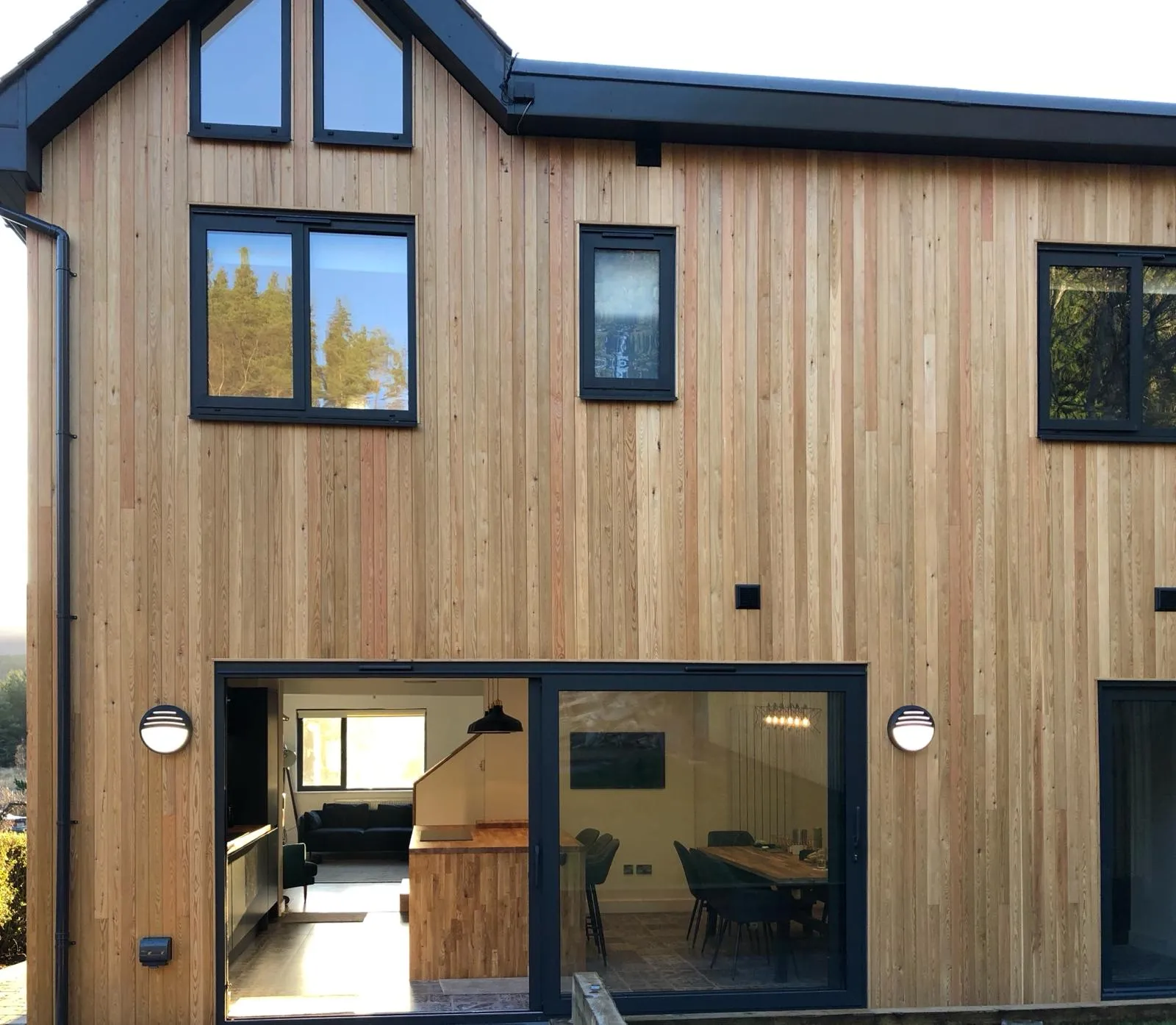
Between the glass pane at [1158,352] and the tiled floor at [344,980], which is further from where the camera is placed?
the glass pane at [1158,352]

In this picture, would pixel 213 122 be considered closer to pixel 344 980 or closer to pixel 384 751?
pixel 344 980

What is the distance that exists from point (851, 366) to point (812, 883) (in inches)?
118

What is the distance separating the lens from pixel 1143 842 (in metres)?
6.93

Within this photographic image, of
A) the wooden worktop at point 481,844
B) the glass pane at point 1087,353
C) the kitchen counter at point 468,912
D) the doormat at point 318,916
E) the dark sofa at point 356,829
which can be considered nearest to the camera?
the glass pane at point 1087,353

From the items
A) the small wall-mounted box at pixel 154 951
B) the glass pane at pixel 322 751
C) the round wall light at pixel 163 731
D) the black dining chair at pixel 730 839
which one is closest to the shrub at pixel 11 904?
the small wall-mounted box at pixel 154 951

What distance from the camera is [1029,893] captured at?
6773mm

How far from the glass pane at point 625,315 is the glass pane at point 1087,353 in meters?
2.42

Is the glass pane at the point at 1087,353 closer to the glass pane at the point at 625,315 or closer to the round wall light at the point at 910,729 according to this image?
the round wall light at the point at 910,729

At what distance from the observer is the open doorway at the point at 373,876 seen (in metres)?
7.27

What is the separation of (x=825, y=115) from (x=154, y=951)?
5786mm

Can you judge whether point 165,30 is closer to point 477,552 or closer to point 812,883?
point 477,552

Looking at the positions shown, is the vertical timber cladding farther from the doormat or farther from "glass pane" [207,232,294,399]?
the doormat

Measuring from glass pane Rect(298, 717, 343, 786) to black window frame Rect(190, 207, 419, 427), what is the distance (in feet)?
30.5

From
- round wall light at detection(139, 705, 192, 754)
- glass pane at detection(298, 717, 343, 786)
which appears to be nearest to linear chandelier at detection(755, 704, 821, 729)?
round wall light at detection(139, 705, 192, 754)
